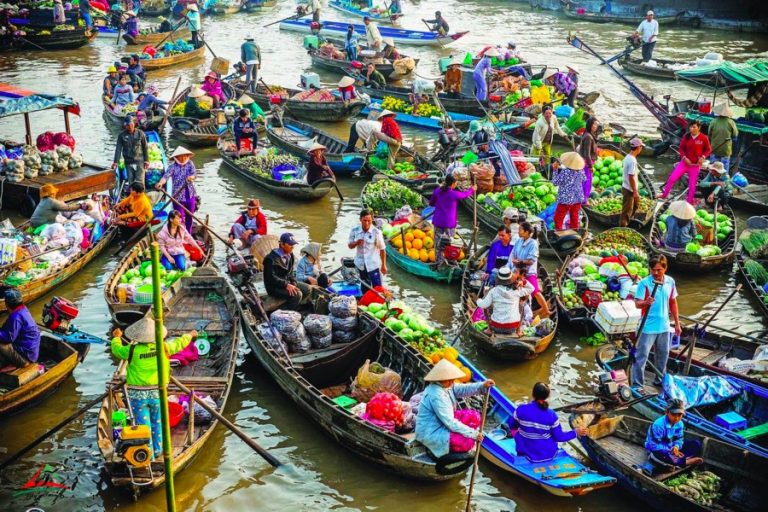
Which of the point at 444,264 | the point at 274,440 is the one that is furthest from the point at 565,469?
the point at 444,264

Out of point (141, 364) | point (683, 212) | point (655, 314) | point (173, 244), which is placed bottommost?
point (173, 244)

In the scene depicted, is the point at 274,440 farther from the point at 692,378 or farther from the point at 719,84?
the point at 719,84

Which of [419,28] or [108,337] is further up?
[419,28]

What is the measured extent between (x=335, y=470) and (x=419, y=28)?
32.3 metres

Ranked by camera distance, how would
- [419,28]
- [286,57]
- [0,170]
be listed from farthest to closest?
[419,28] < [286,57] < [0,170]

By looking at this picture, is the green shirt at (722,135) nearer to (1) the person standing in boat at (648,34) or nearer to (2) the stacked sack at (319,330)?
(2) the stacked sack at (319,330)

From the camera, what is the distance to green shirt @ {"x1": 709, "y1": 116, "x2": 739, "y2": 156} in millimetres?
16844

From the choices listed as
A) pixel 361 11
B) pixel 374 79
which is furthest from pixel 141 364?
pixel 361 11

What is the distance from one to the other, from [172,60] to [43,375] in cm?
2107

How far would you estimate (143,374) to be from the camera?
28.1ft

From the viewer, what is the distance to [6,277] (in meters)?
12.6

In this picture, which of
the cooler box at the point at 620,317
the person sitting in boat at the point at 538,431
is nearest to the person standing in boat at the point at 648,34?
the cooler box at the point at 620,317

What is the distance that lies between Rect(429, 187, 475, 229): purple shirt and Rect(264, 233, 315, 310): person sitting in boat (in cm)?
297

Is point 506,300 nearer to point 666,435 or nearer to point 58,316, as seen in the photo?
point 666,435
